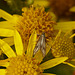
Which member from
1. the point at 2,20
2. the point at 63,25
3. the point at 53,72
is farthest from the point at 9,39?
the point at 63,25

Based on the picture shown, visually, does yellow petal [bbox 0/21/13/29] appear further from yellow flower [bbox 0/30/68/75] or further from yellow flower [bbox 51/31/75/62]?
yellow flower [bbox 51/31/75/62]

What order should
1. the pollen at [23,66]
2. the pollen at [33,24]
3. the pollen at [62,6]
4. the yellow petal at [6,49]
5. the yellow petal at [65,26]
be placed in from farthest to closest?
the pollen at [62,6], the yellow petal at [65,26], the pollen at [33,24], the yellow petal at [6,49], the pollen at [23,66]

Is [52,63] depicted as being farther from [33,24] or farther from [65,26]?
[65,26]

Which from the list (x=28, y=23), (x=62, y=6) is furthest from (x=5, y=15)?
(x=62, y=6)

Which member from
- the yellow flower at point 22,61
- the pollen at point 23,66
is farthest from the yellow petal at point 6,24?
the pollen at point 23,66

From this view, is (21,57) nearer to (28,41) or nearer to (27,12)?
(28,41)

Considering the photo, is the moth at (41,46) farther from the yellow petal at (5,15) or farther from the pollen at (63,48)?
the yellow petal at (5,15)

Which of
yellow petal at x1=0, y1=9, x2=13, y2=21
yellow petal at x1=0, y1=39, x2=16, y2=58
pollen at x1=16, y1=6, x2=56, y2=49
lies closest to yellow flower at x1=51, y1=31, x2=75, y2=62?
pollen at x1=16, y1=6, x2=56, y2=49
